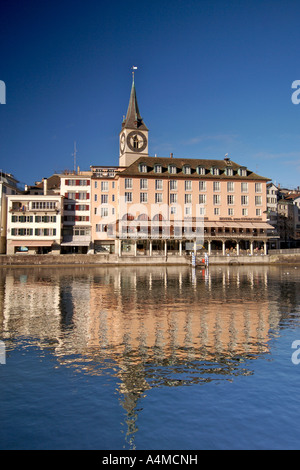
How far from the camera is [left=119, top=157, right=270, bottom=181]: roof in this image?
281ft

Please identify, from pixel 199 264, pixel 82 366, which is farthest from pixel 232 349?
pixel 199 264

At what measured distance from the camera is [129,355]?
14.6m

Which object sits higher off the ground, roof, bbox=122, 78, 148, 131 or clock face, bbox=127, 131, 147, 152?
roof, bbox=122, 78, 148, 131

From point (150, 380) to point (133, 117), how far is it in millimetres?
95781

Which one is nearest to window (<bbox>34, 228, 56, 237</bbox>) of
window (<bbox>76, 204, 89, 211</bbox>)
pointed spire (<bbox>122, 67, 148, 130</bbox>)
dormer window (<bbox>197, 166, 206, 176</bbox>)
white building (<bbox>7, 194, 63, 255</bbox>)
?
white building (<bbox>7, 194, 63, 255</bbox>)

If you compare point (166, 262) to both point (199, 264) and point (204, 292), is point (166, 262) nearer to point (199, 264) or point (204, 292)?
point (199, 264)

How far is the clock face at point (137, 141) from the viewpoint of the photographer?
10048 centimetres

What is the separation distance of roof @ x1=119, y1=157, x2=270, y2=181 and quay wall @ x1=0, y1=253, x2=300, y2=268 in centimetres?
1790

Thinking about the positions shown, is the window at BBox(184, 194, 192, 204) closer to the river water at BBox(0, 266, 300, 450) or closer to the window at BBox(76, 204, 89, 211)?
the window at BBox(76, 204, 89, 211)

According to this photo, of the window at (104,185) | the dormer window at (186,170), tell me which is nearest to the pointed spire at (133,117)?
the dormer window at (186,170)

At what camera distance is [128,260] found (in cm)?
7681

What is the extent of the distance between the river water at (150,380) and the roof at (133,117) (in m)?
83.0

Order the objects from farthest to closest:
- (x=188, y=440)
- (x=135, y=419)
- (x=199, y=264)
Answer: (x=199, y=264) < (x=135, y=419) < (x=188, y=440)

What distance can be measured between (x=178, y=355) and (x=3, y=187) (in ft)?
253
